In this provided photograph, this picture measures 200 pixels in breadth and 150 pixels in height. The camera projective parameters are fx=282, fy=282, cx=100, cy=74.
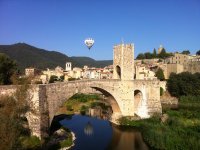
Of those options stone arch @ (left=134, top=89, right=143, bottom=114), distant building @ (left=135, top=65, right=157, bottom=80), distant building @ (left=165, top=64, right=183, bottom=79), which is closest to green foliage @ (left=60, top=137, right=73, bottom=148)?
stone arch @ (left=134, top=89, right=143, bottom=114)

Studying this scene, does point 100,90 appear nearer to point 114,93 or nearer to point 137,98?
point 114,93

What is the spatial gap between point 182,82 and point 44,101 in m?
25.1

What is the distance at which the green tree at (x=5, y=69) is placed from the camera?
2118 centimetres

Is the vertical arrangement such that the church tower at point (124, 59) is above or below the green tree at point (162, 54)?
below

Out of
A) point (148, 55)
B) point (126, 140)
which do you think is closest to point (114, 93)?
point (126, 140)

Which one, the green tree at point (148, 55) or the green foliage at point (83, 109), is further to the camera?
the green tree at point (148, 55)

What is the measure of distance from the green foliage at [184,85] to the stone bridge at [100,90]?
1120 centimetres

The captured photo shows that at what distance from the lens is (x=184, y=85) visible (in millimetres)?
36250

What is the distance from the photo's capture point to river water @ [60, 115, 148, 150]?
17.4 metres

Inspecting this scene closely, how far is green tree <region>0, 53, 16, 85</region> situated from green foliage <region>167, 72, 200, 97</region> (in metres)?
22.3

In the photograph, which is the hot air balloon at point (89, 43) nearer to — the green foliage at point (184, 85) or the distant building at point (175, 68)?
the green foliage at point (184, 85)

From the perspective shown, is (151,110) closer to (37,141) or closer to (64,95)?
(64,95)

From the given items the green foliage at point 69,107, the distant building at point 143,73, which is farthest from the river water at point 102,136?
the distant building at point 143,73

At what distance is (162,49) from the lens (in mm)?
69875
